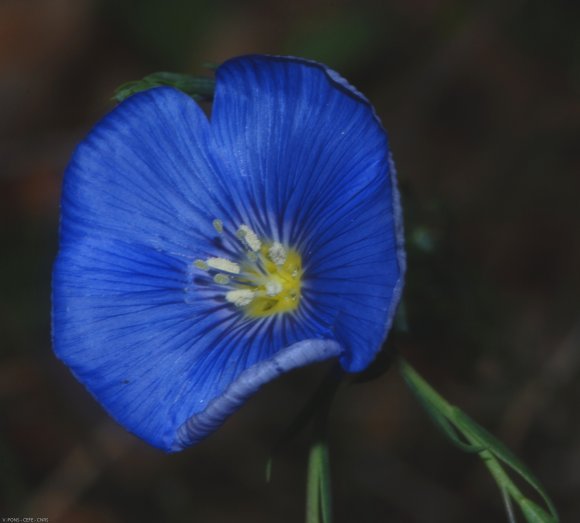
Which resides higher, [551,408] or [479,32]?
[479,32]

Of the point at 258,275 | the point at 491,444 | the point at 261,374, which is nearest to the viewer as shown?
the point at 261,374

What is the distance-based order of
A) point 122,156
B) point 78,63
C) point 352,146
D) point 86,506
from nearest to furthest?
point 352,146
point 122,156
point 86,506
point 78,63

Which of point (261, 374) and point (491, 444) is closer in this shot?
point (261, 374)

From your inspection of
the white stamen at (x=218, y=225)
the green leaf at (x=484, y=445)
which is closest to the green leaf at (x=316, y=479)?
the green leaf at (x=484, y=445)

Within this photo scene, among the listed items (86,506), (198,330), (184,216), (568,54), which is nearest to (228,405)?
(198,330)

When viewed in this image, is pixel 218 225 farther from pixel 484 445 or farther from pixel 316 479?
pixel 484 445

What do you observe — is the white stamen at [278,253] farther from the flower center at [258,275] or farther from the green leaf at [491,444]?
the green leaf at [491,444]

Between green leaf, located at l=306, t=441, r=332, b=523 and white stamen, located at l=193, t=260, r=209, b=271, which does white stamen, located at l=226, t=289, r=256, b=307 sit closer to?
white stamen, located at l=193, t=260, r=209, b=271

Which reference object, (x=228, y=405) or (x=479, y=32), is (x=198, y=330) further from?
(x=479, y=32)

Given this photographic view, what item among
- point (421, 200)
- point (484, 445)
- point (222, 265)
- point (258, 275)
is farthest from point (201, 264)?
point (421, 200)
